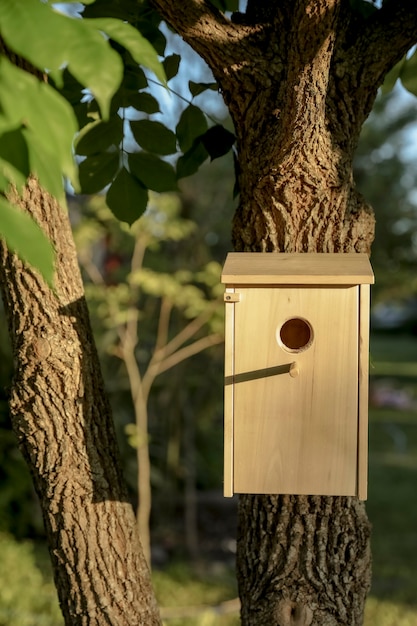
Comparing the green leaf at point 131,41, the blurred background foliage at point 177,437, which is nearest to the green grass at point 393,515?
the blurred background foliage at point 177,437

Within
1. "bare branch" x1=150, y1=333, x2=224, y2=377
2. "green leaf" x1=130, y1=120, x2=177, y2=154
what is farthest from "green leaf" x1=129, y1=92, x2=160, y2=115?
"bare branch" x1=150, y1=333, x2=224, y2=377

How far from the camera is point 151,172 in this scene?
1.88 m

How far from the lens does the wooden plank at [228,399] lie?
1.56 meters

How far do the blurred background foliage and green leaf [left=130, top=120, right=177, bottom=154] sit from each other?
1.66 m

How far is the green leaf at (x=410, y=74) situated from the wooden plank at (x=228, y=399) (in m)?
0.75

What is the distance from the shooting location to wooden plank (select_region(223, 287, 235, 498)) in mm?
1559

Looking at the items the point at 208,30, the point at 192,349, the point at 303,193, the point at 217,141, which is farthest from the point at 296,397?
the point at 192,349

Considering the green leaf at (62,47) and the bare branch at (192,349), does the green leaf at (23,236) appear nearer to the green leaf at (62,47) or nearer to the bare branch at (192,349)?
the green leaf at (62,47)

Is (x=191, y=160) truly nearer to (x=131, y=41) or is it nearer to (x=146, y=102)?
(x=146, y=102)

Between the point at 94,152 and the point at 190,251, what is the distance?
11.4 ft

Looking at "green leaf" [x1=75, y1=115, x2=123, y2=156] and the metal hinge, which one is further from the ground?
"green leaf" [x1=75, y1=115, x2=123, y2=156]

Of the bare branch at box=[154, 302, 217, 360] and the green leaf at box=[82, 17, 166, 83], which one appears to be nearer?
the green leaf at box=[82, 17, 166, 83]

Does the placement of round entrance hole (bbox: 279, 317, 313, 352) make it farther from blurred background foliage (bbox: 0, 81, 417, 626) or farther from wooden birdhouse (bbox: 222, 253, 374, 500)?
blurred background foliage (bbox: 0, 81, 417, 626)

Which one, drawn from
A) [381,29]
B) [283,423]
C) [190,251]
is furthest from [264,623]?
[190,251]
